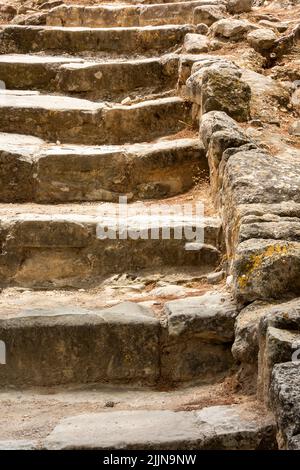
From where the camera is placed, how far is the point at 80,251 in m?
3.89

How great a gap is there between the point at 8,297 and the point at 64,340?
726mm

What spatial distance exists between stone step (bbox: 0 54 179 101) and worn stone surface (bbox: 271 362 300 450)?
13.6ft

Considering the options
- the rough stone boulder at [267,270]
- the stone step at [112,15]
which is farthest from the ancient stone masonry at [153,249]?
the stone step at [112,15]

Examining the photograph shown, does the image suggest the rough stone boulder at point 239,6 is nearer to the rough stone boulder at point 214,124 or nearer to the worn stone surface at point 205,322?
the rough stone boulder at point 214,124

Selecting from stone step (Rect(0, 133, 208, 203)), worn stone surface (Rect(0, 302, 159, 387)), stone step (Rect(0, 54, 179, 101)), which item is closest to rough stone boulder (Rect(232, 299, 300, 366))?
worn stone surface (Rect(0, 302, 159, 387))

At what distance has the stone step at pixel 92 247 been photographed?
3.81 m

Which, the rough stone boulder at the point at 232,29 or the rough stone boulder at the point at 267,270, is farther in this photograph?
the rough stone boulder at the point at 232,29

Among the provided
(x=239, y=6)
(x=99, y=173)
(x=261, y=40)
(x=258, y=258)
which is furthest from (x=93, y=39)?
(x=258, y=258)

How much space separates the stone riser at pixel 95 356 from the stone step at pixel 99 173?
166 centimetres

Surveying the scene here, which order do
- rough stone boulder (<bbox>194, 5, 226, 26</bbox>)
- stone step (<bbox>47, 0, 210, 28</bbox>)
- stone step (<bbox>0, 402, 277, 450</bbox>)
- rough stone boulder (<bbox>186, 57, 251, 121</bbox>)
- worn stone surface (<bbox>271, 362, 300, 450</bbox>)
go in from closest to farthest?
worn stone surface (<bbox>271, 362, 300, 450</bbox>) < stone step (<bbox>0, 402, 277, 450</bbox>) < rough stone boulder (<bbox>186, 57, 251, 121</bbox>) < rough stone boulder (<bbox>194, 5, 226, 26</bbox>) < stone step (<bbox>47, 0, 210, 28</bbox>)

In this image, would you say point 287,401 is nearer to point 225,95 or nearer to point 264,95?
point 225,95

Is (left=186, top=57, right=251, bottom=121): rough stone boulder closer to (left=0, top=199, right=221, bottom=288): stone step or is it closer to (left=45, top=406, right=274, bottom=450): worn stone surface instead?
(left=0, top=199, right=221, bottom=288): stone step

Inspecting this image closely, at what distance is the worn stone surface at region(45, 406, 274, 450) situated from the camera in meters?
2.34

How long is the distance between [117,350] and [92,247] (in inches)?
37.7
